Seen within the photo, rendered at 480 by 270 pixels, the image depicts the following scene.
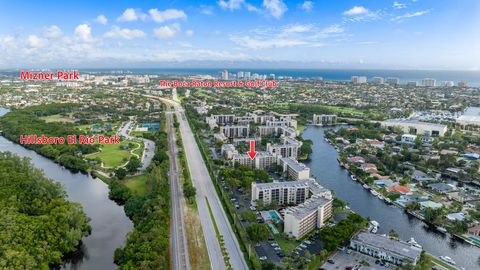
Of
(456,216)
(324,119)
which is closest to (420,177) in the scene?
(456,216)

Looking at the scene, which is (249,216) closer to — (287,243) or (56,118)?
(287,243)

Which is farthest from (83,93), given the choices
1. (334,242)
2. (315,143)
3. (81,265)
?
(334,242)

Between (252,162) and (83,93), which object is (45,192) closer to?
(252,162)

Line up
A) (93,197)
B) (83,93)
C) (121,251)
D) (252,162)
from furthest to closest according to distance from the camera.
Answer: (83,93) → (252,162) → (93,197) → (121,251)

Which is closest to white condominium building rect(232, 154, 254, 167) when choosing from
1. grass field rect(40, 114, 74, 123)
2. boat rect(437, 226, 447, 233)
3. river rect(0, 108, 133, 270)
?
river rect(0, 108, 133, 270)

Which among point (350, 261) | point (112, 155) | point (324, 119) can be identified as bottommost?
point (350, 261)

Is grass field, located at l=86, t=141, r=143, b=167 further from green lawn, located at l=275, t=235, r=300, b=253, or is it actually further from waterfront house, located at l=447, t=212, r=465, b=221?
waterfront house, located at l=447, t=212, r=465, b=221
